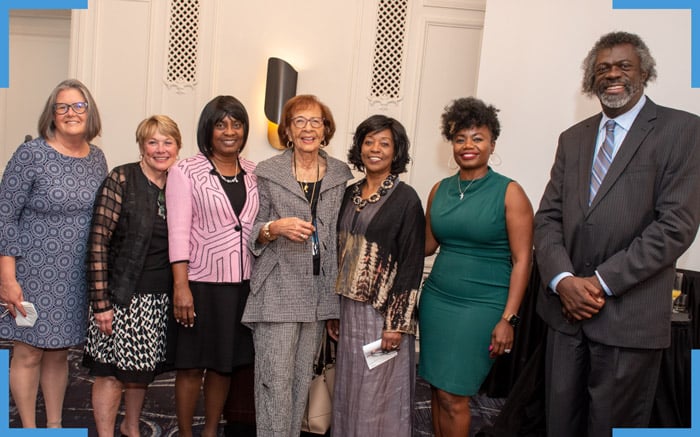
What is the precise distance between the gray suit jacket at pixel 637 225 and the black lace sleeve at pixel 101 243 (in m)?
1.80

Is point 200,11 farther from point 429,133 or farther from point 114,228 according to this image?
point 114,228

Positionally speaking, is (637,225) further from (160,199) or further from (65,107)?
(65,107)

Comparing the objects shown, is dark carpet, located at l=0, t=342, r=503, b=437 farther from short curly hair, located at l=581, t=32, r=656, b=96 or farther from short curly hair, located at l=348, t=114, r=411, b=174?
short curly hair, located at l=581, t=32, r=656, b=96

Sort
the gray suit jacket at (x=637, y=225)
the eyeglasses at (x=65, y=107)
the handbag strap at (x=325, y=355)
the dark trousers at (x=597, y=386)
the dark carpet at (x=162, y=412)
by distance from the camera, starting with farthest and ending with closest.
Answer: the dark carpet at (x=162, y=412) → the handbag strap at (x=325, y=355) → the eyeglasses at (x=65, y=107) → the dark trousers at (x=597, y=386) → the gray suit jacket at (x=637, y=225)

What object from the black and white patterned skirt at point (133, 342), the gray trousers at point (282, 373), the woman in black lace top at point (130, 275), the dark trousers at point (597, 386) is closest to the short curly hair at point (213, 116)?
the woman in black lace top at point (130, 275)

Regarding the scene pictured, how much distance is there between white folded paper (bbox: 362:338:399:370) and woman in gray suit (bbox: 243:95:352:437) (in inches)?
9.0

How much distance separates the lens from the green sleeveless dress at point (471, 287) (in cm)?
229

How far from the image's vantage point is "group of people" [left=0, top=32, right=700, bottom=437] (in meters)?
2.22

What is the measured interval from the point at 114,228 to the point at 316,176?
890 millimetres

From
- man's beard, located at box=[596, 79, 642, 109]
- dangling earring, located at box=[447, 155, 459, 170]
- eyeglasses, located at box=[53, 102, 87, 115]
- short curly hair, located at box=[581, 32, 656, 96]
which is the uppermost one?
short curly hair, located at box=[581, 32, 656, 96]

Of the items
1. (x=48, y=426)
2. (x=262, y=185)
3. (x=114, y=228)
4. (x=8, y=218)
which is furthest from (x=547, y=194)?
(x=48, y=426)

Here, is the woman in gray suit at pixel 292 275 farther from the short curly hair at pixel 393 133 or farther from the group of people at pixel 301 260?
the short curly hair at pixel 393 133

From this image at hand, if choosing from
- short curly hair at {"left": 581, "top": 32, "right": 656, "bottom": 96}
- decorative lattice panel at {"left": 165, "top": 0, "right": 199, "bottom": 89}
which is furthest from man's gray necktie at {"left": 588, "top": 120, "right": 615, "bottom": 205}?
decorative lattice panel at {"left": 165, "top": 0, "right": 199, "bottom": 89}

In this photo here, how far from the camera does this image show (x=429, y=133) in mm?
4688
